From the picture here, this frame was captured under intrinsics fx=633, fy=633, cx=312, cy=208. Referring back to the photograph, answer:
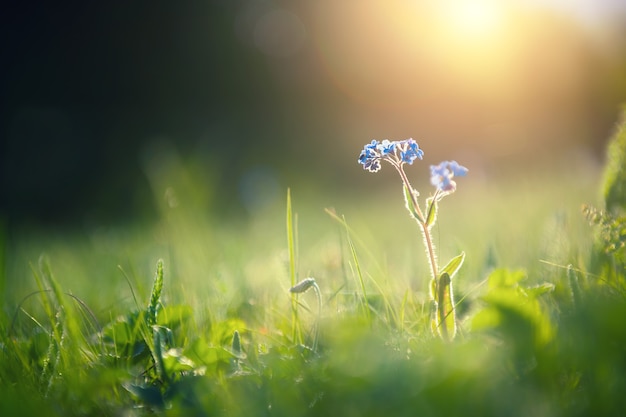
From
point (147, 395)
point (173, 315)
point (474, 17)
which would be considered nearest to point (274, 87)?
point (474, 17)

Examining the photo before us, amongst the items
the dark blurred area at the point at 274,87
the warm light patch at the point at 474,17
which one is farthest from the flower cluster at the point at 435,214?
the warm light patch at the point at 474,17

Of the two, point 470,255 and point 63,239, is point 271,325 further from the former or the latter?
point 63,239

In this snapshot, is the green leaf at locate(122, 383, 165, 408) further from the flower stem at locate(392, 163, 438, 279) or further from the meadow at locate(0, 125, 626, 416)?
the flower stem at locate(392, 163, 438, 279)

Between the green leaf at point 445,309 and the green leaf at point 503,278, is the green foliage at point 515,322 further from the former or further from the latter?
the green leaf at point 503,278

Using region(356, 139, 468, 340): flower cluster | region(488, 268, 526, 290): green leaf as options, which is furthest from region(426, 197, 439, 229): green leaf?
region(488, 268, 526, 290): green leaf

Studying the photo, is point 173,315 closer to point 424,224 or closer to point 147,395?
point 147,395

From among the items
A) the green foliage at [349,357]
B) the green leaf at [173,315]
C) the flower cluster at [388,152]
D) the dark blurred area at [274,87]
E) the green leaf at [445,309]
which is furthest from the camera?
the dark blurred area at [274,87]
